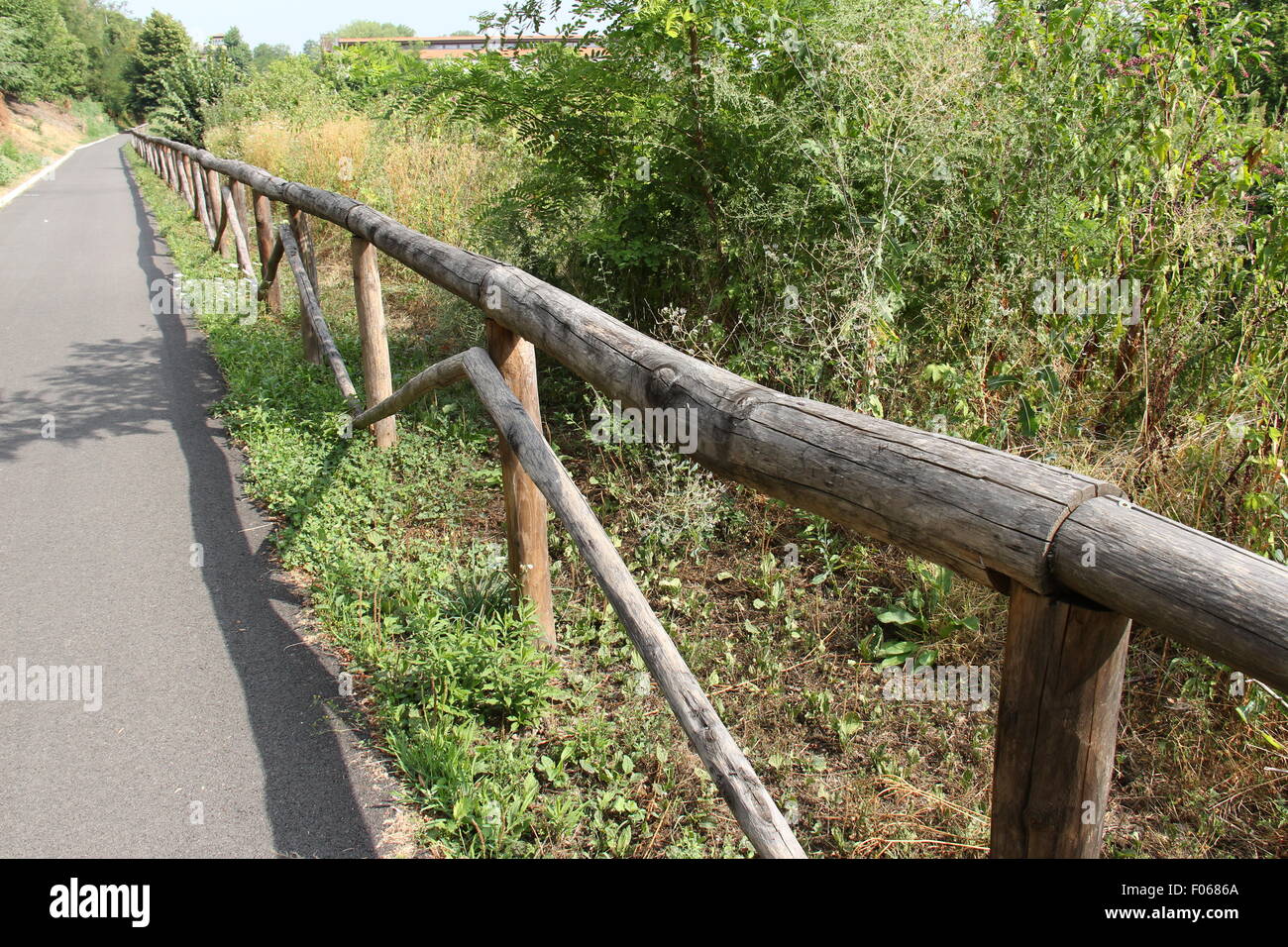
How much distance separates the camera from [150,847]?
266cm

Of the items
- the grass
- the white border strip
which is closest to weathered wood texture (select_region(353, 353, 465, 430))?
the white border strip

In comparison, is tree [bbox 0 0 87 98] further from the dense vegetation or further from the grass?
the dense vegetation

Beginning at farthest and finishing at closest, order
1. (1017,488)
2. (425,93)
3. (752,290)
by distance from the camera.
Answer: (425,93)
(752,290)
(1017,488)

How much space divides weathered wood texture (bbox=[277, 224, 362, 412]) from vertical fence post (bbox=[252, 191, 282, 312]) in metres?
1.00

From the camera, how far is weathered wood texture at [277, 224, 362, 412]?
235 inches

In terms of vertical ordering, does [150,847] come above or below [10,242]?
below

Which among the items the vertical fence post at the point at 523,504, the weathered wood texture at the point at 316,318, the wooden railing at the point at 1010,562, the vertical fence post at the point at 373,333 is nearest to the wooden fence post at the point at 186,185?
the weathered wood texture at the point at 316,318

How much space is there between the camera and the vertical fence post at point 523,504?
3.44 metres

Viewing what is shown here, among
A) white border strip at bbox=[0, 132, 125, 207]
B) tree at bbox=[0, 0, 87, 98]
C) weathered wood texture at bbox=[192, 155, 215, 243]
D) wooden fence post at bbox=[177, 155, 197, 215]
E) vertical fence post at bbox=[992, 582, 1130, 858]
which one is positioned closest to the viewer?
vertical fence post at bbox=[992, 582, 1130, 858]

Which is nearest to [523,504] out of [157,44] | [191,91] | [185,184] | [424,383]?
[424,383]

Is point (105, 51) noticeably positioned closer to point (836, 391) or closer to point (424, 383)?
point (424, 383)

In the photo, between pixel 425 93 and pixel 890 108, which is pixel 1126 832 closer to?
pixel 890 108

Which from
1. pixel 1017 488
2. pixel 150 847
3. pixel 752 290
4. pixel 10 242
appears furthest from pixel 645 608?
pixel 10 242

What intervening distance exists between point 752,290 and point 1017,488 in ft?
12.1
